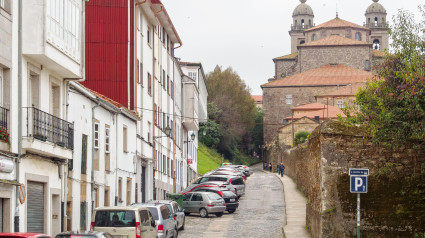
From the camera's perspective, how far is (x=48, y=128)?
2117cm

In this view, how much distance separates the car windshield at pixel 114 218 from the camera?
2086cm

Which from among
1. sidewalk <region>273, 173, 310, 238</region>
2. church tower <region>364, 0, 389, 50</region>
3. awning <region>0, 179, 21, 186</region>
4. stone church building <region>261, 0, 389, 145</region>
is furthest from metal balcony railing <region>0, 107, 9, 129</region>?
church tower <region>364, 0, 389, 50</region>

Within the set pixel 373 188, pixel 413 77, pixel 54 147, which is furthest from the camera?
pixel 373 188

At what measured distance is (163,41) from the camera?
45.9 m

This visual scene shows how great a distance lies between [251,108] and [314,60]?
13.6 meters

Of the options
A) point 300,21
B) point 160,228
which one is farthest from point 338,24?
point 160,228

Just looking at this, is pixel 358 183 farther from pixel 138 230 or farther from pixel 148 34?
pixel 148 34

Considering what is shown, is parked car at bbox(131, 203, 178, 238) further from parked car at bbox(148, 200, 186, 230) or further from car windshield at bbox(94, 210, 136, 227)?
car windshield at bbox(94, 210, 136, 227)

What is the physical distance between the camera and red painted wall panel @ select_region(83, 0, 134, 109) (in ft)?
118

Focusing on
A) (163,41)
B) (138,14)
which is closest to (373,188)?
(138,14)

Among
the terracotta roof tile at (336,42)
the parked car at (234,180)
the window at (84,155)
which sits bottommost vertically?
the parked car at (234,180)

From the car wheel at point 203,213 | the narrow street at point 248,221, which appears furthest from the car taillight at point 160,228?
the car wheel at point 203,213

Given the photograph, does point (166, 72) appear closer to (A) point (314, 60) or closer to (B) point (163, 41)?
(B) point (163, 41)

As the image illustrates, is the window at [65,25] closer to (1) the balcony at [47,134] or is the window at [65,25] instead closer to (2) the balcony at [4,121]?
(1) the balcony at [47,134]
